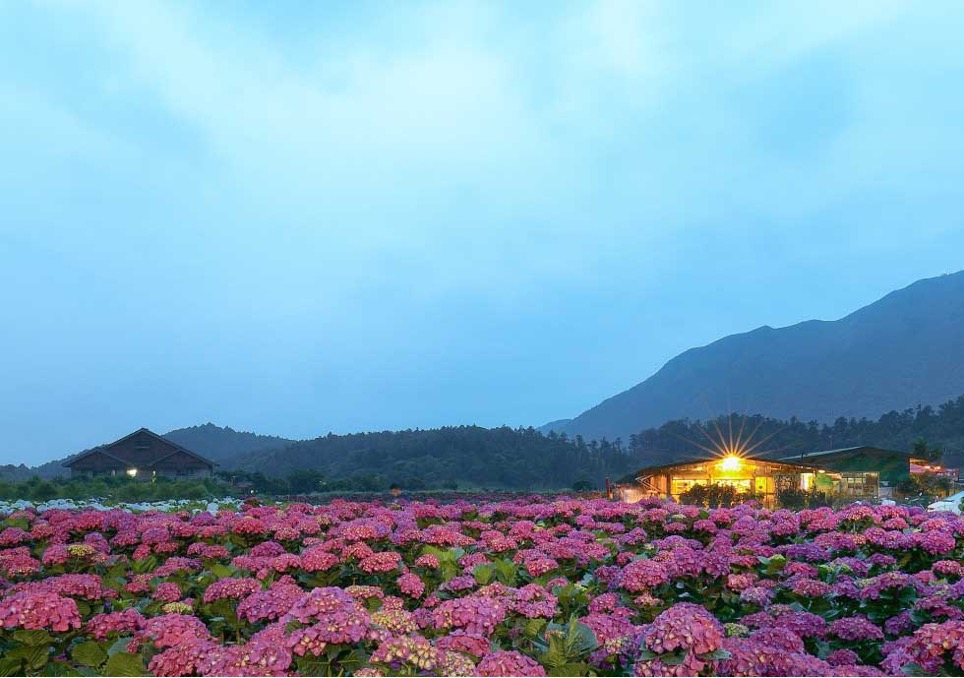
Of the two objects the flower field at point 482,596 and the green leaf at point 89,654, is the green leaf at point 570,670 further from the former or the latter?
the green leaf at point 89,654

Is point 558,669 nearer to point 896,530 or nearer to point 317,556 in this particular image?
point 317,556

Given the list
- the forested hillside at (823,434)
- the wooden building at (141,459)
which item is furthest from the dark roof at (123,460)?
the forested hillside at (823,434)

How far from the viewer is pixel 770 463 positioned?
3516cm

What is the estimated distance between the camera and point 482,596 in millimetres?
4328

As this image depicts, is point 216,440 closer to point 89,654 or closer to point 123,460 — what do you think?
point 123,460

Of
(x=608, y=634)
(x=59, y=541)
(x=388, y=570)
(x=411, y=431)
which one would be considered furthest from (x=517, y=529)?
(x=411, y=431)

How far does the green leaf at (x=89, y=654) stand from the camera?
13.8 ft

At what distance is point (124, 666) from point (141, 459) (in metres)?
51.5

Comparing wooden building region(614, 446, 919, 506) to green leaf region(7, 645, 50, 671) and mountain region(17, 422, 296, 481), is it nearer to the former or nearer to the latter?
green leaf region(7, 645, 50, 671)

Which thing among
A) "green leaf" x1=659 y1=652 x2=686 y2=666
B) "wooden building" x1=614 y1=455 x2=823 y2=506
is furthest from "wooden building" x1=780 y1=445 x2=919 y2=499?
"green leaf" x1=659 y1=652 x2=686 y2=666

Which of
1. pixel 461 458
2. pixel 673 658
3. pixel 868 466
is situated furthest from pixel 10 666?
pixel 461 458

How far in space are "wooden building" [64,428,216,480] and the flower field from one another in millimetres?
44257

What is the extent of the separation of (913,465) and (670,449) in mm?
78627

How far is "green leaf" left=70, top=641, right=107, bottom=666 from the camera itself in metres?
4.21
